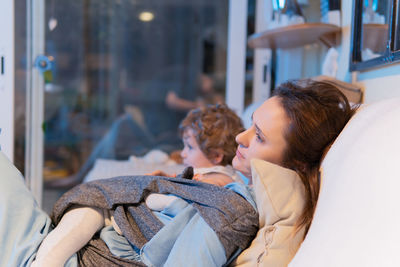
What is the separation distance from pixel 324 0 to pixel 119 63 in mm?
1417

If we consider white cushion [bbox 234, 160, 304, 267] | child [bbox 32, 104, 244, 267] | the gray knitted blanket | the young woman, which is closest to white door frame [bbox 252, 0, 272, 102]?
child [bbox 32, 104, 244, 267]

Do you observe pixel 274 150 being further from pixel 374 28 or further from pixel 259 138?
pixel 374 28

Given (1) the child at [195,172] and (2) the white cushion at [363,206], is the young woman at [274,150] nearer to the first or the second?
(1) the child at [195,172]

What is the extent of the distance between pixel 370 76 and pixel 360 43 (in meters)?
0.14

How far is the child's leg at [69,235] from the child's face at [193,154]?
20.1 inches

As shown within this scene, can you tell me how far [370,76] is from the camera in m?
1.44

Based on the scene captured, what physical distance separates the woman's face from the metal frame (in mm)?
375

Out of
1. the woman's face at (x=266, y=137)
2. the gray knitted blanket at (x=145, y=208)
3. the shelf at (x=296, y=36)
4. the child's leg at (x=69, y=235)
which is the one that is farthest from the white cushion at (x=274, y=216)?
the shelf at (x=296, y=36)

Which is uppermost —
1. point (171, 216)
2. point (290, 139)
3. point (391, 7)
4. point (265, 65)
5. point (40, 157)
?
point (391, 7)

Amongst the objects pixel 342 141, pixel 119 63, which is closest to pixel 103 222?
pixel 342 141

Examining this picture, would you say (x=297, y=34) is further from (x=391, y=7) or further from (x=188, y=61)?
(x=188, y=61)

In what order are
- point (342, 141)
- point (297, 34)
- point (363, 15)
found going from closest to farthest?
point (342, 141) < point (363, 15) < point (297, 34)

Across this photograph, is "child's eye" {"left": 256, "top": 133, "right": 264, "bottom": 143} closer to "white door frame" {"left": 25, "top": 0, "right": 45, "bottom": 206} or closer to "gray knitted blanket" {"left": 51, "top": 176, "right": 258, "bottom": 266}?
"gray knitted blanket" {"left": 51, "top": 176, "right": 258, "bottom": 266}

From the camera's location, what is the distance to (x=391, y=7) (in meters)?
1.19
